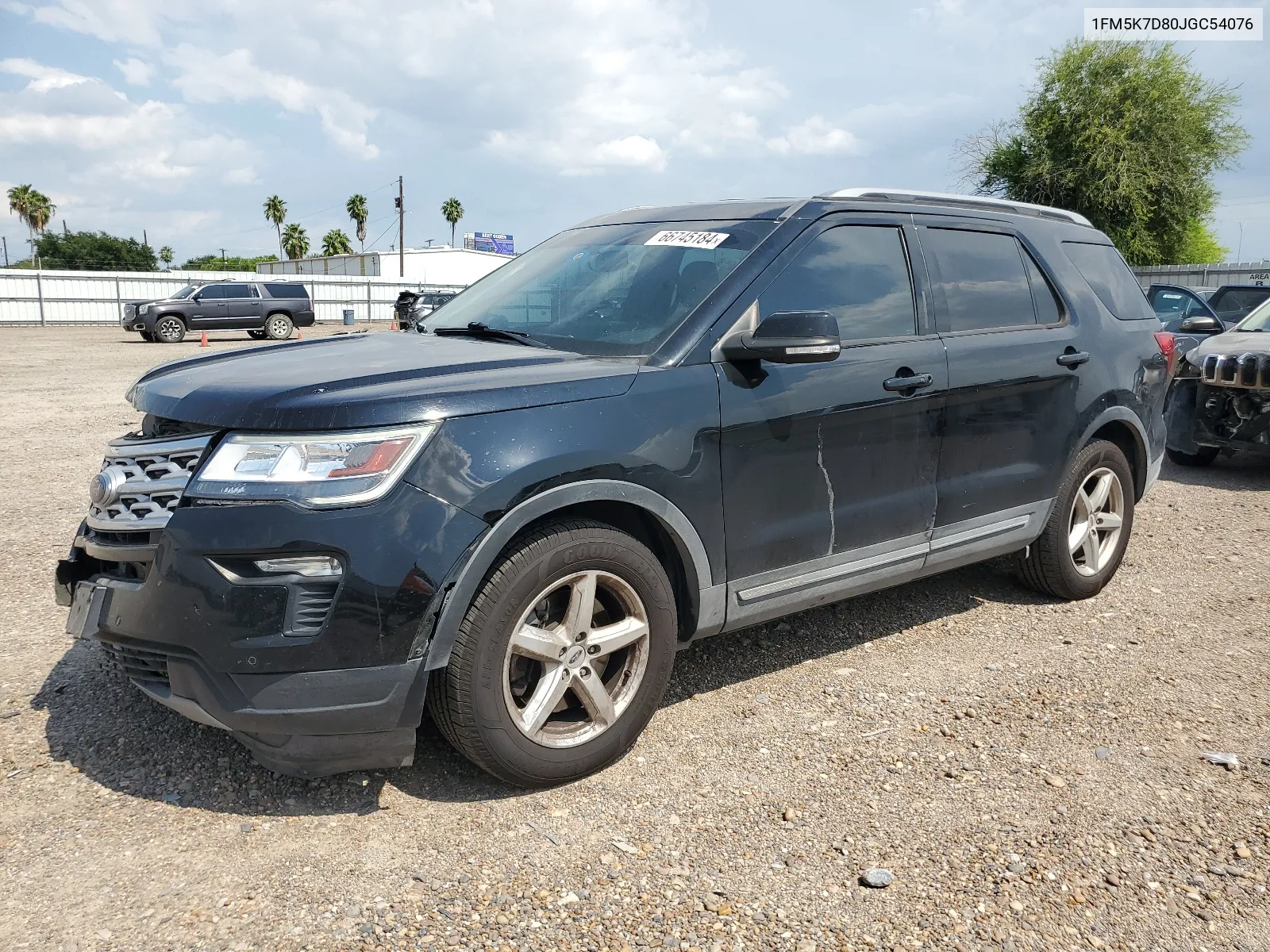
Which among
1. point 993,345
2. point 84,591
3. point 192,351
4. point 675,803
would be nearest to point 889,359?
point 993,345

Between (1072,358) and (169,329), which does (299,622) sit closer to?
(1072,358)

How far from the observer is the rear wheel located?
29.2 feet

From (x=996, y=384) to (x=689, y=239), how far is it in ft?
4.92

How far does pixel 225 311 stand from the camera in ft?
93.0

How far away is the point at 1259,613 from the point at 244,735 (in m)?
4.72

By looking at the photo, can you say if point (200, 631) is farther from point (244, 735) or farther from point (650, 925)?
point (650, 925)

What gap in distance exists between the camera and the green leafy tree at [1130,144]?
33.3 m

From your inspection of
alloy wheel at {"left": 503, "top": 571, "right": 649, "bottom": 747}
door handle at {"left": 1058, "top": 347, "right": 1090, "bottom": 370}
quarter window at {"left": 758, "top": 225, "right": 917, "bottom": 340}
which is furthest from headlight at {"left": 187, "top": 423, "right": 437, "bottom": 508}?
door handle at {"left": 1058, "top": 347, "right": 1090, "bottom": 370}

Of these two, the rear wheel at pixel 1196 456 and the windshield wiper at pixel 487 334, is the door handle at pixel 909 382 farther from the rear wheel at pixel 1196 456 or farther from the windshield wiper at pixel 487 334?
the rear wheel at pixel 1196 456

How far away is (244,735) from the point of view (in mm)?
2791

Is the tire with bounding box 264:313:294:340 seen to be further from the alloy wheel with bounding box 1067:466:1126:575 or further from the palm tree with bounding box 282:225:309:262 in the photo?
the palm tree with bounding box 282:225:309:262

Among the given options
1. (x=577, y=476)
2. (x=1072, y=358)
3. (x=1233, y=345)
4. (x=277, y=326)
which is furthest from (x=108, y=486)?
(x=277, y=326)

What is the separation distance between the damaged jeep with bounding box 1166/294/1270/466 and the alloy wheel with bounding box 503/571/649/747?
22.8 feet

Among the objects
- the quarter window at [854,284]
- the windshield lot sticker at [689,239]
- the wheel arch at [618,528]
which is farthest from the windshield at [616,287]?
the wheel arch at [618,528]
